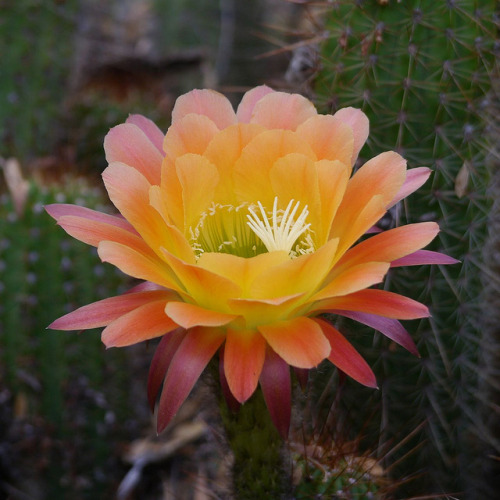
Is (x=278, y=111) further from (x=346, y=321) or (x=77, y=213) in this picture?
(x=346, y=321)

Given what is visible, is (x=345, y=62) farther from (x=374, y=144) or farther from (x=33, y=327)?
(x=33, y=327)

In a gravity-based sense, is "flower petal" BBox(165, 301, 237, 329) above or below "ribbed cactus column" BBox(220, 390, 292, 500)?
above

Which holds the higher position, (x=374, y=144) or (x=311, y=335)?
(x=374, y=144)

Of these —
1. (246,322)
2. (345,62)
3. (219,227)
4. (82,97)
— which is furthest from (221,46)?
(246,322)

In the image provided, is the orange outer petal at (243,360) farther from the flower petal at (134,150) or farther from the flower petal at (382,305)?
the flower petal at (134,150)

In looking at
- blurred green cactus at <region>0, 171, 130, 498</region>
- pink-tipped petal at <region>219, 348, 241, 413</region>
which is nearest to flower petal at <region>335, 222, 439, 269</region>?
pink-tipped petal at <region>219, 348, 241, 413</region>

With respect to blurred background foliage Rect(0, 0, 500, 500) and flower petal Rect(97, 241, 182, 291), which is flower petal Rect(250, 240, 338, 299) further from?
blurred background foliage Rect(0, 0, 500, 500)

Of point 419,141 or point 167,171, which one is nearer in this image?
point 167,171
